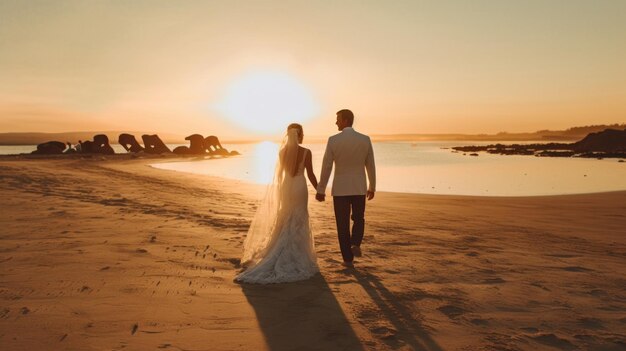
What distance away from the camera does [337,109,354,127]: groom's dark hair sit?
290 inches

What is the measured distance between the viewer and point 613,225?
1134 centimetres

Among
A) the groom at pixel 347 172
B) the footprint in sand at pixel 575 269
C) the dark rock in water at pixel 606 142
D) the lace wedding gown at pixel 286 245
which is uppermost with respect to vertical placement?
the dark rock in water at pixel 606 142

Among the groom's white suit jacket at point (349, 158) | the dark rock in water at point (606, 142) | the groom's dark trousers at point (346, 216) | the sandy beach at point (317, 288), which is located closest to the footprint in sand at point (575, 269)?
the sandy beach at point (317, 288)

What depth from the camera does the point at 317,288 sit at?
607 cm

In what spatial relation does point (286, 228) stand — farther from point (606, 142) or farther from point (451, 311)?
point (606, 142)

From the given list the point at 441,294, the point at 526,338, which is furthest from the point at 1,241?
the point at 526,338

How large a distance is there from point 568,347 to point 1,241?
29.4 feet

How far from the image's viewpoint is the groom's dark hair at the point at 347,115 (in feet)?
24.2

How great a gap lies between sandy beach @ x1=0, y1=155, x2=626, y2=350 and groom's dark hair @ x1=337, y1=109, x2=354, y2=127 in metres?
2.36

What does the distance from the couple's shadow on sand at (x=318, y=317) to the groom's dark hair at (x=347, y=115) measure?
2.52 m

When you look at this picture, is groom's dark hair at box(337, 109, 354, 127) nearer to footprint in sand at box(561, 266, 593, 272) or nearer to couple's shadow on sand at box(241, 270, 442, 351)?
couple's shadow on sand at box(241, 270, 442, 351)

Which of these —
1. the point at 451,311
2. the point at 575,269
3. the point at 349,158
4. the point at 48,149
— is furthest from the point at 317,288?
the point at 48,149

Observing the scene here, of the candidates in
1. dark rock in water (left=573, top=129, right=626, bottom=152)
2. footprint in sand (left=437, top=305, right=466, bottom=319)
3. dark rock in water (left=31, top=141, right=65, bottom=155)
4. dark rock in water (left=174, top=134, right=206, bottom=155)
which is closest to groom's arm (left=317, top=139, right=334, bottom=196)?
footprint in sand (left=437, top=305, right=466, bottom=319)

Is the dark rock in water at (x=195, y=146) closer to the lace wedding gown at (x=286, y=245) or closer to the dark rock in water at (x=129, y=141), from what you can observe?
the dark rock in water at (x=129, y=141)
